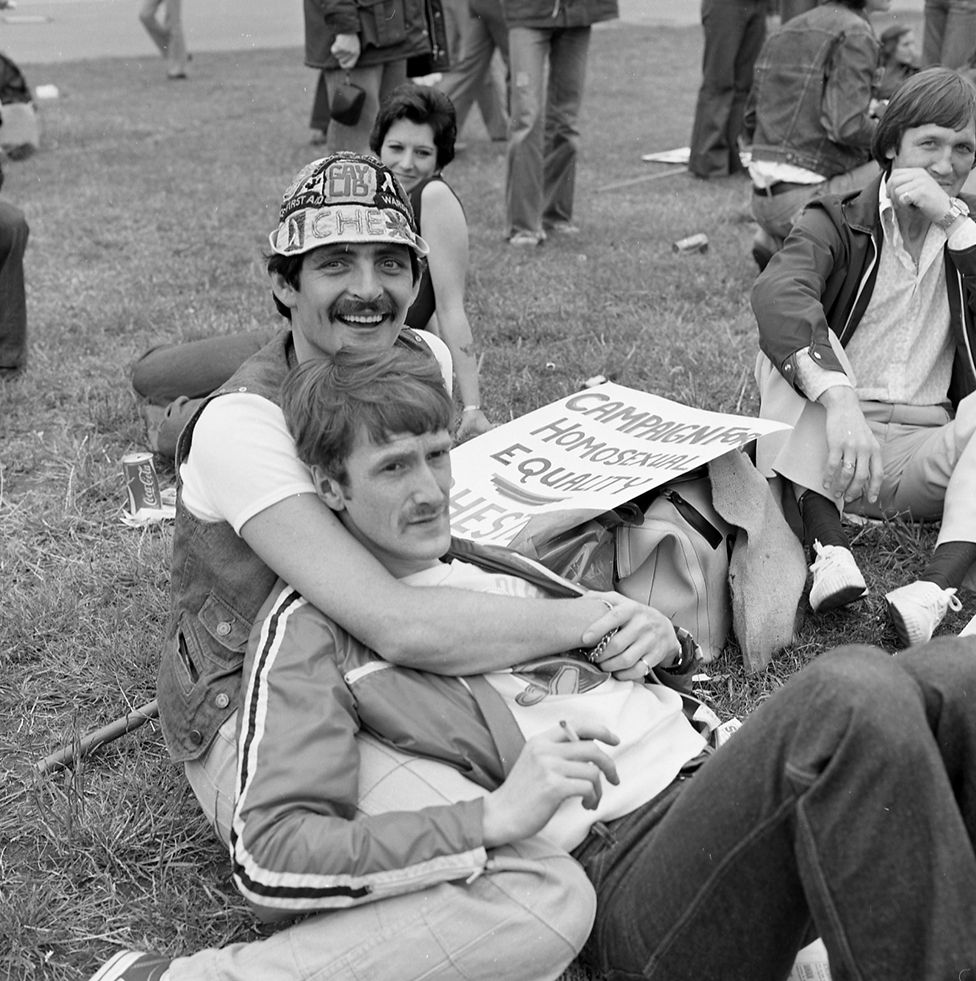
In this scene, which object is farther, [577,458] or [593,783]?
[577,458]

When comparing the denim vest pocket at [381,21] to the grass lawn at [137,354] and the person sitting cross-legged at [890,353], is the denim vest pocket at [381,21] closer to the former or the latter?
the grass lawn at [137,354]

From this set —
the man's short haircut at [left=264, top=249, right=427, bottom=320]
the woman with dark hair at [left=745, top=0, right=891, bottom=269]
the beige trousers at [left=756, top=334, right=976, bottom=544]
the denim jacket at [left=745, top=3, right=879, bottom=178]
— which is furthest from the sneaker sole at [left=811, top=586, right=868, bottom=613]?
the denim jacket at [left=745, top=3, right=879, bottom=178]

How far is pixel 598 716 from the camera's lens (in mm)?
2178

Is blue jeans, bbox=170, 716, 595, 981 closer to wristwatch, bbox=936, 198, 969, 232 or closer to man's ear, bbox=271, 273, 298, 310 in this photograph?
man's ear, bbox=271, 273, 298, 310

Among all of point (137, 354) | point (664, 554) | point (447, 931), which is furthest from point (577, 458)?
point (137, 354)

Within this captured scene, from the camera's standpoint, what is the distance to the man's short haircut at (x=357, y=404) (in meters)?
2.13

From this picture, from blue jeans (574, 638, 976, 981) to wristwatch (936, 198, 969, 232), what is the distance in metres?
2.08

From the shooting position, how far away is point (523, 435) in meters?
3.68

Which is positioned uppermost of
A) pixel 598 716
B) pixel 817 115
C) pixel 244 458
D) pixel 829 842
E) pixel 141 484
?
pixel 817 115

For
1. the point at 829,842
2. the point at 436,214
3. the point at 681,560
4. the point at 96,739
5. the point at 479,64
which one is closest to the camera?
the point at 829,842

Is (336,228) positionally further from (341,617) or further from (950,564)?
(950,564)

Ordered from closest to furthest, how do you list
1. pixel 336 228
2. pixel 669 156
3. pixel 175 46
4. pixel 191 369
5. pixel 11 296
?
pixel 336 228 → pixel 191 369 → pixel 11 296 → pixel 669 156 → pixel 175 46

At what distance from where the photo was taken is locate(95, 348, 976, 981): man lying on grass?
1.68m

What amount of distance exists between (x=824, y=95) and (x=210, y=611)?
4.77m
